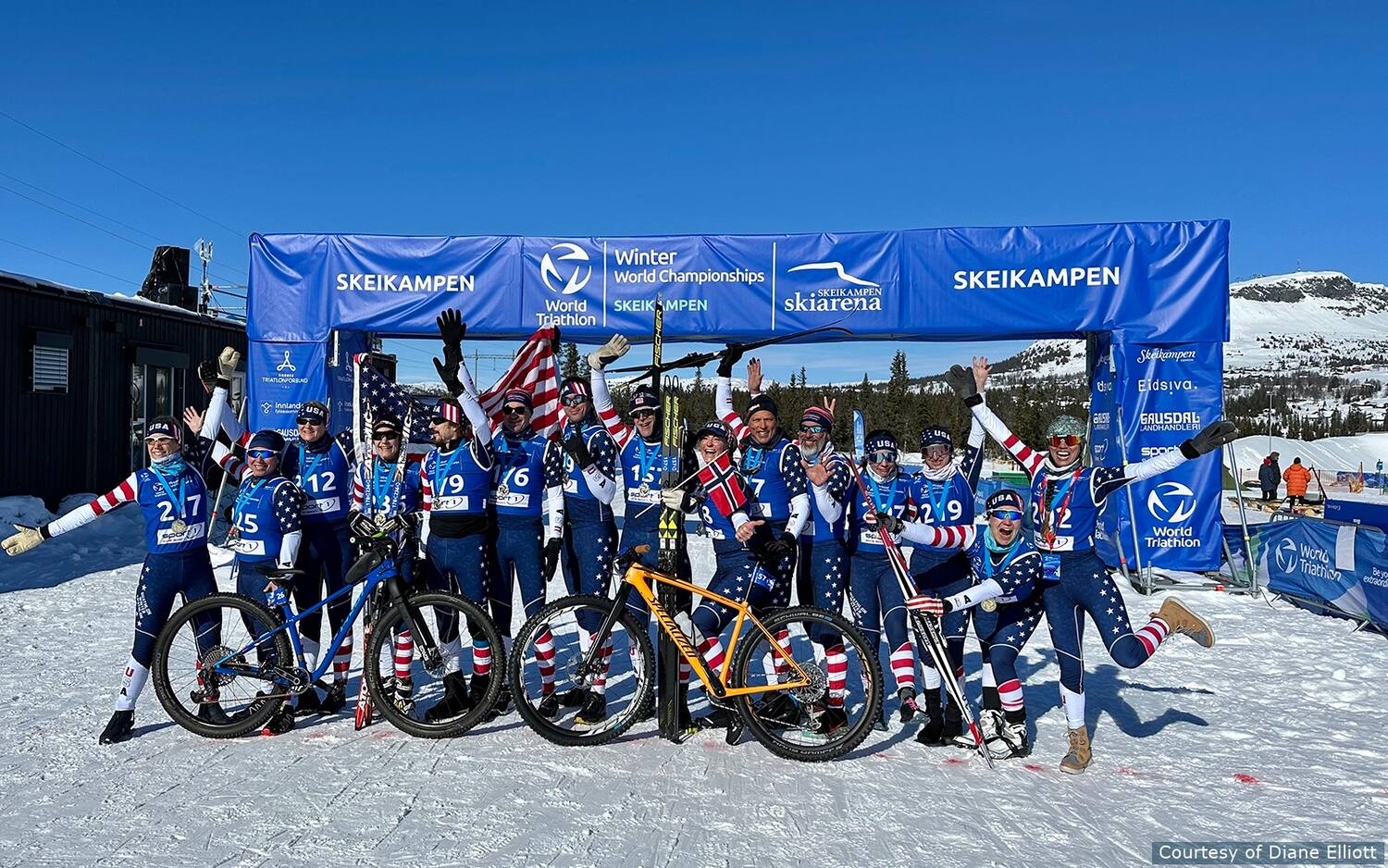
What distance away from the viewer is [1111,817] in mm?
4301

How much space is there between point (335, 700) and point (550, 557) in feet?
5.75

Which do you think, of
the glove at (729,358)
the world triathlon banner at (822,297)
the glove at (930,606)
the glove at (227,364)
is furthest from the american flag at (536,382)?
the glove at (930,606)

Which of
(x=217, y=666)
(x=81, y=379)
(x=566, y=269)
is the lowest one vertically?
(x=217, y=666)

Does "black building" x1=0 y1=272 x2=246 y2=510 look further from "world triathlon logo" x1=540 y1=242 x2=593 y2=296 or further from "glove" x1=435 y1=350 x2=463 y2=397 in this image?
"glove" x1=435 y1=350 x2=463 y2=397

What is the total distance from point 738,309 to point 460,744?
7.31m

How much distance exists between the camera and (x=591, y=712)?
17.7 ft

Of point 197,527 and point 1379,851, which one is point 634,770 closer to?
point 197,527

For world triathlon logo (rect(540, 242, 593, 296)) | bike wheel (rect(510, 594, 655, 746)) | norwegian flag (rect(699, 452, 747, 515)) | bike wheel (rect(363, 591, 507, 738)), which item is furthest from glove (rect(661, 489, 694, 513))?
world triathlon logo (rect(540, 242, 593, 296))

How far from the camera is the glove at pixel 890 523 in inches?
208

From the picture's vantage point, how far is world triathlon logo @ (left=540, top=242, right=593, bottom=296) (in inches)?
446

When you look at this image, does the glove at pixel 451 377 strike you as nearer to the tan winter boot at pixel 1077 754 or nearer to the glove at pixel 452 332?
the glove at pixel 452 332

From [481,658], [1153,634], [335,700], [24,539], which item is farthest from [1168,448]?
[24,539]

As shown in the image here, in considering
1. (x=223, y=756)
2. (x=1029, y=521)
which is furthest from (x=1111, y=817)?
(x=223, y=756)

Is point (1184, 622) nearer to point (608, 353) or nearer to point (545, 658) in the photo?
point (545, 658)
